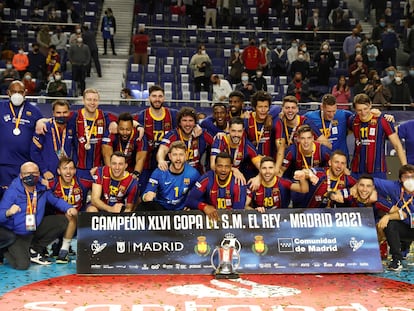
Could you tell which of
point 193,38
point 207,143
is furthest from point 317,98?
point 207,143

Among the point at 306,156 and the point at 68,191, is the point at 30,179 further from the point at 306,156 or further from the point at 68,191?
the point at 306,156

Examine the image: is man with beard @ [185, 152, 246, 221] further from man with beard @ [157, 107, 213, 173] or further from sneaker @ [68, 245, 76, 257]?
sneaker @ [68, 245, 76, 257]

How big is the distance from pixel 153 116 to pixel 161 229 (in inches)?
73.1

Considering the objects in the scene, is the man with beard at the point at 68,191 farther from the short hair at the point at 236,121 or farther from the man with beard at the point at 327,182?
the man with beard at the point at 327,182

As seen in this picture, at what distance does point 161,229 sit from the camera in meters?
8.77

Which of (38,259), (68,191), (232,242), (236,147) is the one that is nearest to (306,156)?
(236,147)

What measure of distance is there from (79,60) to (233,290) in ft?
37.8

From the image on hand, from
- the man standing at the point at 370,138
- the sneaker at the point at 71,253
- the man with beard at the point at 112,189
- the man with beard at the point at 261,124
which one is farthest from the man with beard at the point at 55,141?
the man standing at the point at 370,138

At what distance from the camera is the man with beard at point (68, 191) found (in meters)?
9.16

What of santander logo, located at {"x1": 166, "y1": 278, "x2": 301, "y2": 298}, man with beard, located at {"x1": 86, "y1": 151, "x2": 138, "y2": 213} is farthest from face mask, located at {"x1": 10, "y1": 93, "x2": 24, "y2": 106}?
santander logo, located at {"x1": 166, "y1": 278, "x2": 301, "y2": 298}

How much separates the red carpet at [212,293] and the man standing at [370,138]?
1838mm

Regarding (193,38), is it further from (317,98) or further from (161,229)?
(161,229)

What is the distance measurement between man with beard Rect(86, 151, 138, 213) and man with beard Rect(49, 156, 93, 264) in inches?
9.5

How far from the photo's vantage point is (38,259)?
9125mm
